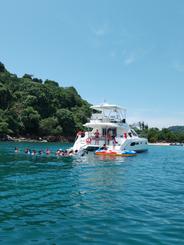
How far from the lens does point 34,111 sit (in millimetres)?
96375

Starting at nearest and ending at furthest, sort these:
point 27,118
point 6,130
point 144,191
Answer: point 144,191, point 6,130, point 27,118

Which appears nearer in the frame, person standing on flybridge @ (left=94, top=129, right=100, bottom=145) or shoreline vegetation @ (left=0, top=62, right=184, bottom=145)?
person standing on flybridge @ (left=94, top=129, right=100, bottom=145)

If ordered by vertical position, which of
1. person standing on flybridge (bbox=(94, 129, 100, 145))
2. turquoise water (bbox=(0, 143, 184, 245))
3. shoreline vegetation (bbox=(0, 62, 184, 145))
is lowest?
turquoise water (bbox=(0, 143, 184, 245))

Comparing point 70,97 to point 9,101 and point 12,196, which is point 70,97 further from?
point 12,196

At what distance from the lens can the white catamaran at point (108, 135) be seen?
42456mm

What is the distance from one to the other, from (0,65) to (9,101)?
3411cm

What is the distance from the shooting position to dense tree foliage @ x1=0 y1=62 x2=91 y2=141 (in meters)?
92.2

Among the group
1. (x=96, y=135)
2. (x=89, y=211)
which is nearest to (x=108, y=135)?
(x=96, y=135)

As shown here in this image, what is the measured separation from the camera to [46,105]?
10838cm

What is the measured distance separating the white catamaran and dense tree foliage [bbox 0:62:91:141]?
139 ft

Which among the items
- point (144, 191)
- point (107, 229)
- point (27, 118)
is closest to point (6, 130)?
point (27, 118)

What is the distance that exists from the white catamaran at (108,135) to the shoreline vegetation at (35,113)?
3672 centimetres

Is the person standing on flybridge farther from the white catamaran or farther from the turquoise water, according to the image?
the turquoise water

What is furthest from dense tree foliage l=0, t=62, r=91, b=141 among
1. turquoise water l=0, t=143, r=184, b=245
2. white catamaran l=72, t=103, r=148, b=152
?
turquoise water l=0, t=143, r=184, b=245
